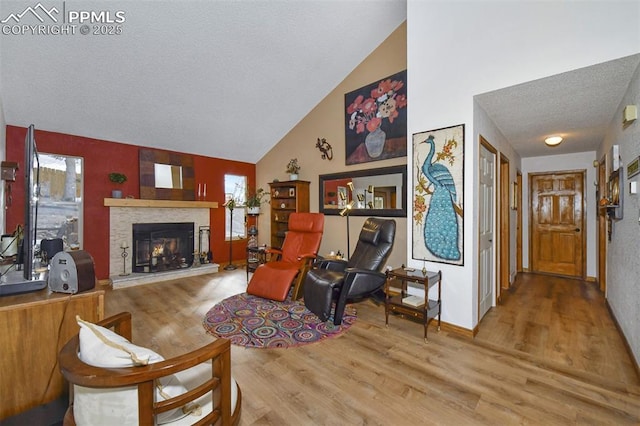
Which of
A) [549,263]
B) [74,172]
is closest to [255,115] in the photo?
[74,172]

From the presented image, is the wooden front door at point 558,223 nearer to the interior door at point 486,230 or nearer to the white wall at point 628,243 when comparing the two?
the white wall at point 628,243

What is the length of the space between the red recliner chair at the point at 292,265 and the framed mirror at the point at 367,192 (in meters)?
0.68

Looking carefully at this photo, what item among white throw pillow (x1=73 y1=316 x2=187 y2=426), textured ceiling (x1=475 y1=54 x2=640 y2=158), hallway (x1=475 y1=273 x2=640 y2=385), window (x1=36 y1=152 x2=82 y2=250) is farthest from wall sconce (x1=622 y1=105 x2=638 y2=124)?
window (x1=36 y1=152 x2=82 y2=250)

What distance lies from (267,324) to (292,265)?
920 millimetres

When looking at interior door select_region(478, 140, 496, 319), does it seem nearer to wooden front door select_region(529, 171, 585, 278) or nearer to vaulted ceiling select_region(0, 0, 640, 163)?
vaulted ceiling select_region(0, 0, 640, 163)

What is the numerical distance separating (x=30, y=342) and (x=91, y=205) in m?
3.64

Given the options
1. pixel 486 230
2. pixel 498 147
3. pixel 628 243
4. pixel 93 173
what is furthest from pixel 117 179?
pixel 628 243

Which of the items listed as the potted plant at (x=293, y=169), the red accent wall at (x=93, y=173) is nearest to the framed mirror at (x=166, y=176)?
the red accent wall at (x=93, y=173)

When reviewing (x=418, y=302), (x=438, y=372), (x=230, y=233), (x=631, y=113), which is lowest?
(x=438, y=372)

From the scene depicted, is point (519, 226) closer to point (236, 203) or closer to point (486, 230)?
point (486, 230)

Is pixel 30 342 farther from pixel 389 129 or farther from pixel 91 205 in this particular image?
pixel 389 129

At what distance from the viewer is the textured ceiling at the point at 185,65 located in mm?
3000

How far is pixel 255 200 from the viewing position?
5570mm

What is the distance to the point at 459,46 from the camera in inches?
105
